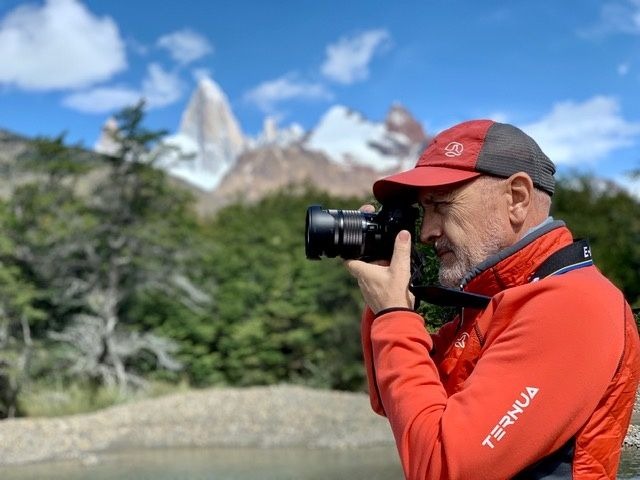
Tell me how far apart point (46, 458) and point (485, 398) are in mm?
10198

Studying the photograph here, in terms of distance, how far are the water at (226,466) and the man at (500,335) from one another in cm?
624

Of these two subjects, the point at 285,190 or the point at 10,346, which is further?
the point at 285,190

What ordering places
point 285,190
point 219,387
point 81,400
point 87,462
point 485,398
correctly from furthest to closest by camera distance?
1. point 285,190
2. point 219,387
3. point 81,400
4. point 87,462
5. point 485,398

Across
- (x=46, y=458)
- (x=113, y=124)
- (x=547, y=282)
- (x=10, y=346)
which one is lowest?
(x=46, y=458)

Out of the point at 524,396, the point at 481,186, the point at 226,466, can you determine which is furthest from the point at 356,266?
the point at 226,466

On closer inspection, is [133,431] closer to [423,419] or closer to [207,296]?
[207,296]

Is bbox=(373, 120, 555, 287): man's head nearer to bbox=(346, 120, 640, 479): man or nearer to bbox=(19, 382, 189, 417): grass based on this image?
bbox=(346, 120, 640, 479): man

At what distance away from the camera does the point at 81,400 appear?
46.5 feet

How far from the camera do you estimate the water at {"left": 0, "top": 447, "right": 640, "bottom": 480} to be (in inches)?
314

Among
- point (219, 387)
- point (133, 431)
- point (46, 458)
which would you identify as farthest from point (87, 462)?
point (219, 387)

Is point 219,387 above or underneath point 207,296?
underneath

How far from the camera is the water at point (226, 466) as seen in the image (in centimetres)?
797

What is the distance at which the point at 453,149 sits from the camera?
51.0 inches

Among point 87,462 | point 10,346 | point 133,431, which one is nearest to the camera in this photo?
point 87,462
